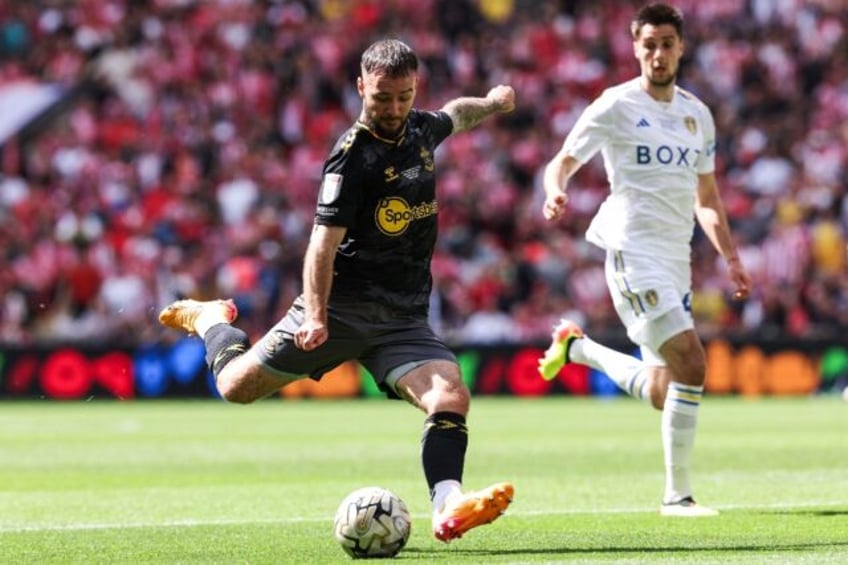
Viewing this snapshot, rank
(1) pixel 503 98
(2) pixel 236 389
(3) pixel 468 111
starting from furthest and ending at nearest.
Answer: (1) pixel 503 98 < (3) pixel 468 111 < (2) pixel 236 389

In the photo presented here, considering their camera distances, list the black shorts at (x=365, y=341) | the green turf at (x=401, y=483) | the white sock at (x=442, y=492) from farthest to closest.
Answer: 1. the black shorts at (x=365, y=341)
2. the green turf at (x=401, y=483)
3. the white sock at (x=442, y=492)

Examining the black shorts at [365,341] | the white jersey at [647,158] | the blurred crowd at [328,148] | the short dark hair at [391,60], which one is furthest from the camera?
the blurred crowd at [328,148]

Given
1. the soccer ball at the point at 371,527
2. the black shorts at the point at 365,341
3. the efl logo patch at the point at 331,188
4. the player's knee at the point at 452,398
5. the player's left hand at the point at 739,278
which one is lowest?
the soccer ball at the point at 371,527

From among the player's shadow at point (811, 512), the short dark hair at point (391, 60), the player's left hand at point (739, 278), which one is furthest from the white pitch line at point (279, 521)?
the short dark hair at point (391, 60)

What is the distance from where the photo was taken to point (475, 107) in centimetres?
900

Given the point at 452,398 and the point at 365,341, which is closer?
the point at 452,398

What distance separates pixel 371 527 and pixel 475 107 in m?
2.38

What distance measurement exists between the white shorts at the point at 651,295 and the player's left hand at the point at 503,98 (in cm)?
134

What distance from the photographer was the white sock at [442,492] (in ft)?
25.1

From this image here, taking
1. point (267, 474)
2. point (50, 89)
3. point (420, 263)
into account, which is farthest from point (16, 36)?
point (420, 263)

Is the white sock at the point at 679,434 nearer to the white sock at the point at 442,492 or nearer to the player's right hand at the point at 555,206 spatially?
the player's right hand at the point at 555,206

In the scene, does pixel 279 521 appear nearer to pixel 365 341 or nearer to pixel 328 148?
pixel 365 341

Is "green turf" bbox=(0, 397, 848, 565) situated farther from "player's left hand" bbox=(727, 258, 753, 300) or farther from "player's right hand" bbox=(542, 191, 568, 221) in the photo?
"player's right hand" bbox=(542, 191, 568, 221)

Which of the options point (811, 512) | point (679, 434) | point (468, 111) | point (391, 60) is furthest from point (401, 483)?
point (391, 60)
